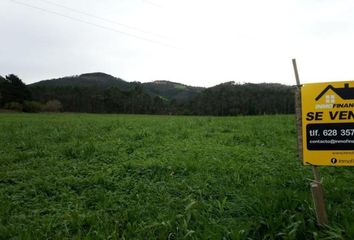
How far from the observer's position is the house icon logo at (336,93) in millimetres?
4301

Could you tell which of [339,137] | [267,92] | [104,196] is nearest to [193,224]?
[104,196]

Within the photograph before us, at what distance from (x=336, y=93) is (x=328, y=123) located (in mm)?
403

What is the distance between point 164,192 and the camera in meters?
6.20

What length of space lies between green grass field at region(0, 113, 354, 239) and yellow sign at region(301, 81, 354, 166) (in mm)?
925

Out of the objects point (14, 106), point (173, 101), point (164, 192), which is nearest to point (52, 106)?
point (14, 106)

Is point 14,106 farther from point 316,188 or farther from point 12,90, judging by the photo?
point 316,188

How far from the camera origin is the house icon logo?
4.30 m

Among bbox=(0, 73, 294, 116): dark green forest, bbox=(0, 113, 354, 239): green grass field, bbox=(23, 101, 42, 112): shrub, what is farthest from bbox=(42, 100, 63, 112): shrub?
bbox=(0, 113, 354, 239): green grass field

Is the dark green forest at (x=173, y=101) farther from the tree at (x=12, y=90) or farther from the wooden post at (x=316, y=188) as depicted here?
the wooden post at (x=316, y=188)

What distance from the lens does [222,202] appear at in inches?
220

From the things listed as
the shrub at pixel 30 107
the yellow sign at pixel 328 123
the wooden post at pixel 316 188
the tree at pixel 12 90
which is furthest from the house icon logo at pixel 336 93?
the tree at pixel 12 90

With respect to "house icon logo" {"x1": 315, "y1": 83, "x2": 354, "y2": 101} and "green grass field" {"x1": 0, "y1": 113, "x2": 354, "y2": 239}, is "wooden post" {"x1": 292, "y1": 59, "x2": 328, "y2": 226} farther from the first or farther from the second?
"house icon logo" {"x1": 315, "y1": 83, "x2": 354, "y2": 101}

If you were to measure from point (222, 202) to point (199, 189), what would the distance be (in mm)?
742

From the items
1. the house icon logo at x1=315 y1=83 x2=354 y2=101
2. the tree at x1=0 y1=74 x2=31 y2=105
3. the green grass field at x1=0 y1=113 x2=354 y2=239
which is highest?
the tree at x1=0 y1=74 x2=31 y2=105
